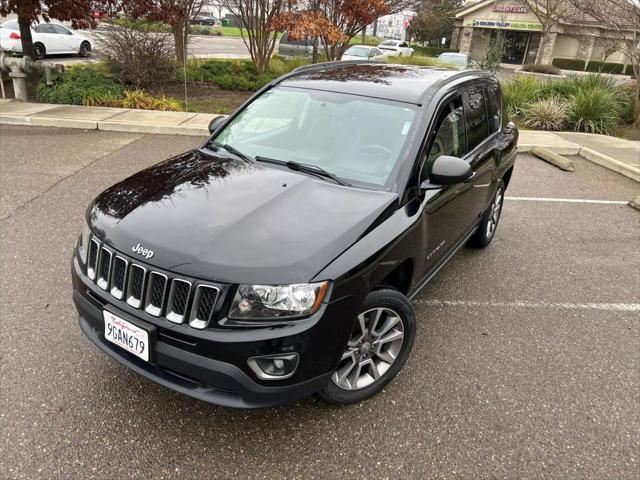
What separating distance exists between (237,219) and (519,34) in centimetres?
5034

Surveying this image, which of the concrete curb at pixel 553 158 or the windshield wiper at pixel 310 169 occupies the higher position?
the windshield wiper at pixel 310 169

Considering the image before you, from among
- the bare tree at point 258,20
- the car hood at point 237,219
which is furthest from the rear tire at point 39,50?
the car hood at point 237,219

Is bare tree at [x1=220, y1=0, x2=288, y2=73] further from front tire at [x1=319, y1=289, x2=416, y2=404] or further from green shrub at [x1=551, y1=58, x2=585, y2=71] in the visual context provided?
green shrub at [x1=551, y1=58, x2=585, y2=71]

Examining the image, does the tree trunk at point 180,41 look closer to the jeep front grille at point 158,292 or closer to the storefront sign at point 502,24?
the jeep front grille at point 158,292

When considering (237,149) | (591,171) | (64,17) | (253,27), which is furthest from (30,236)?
(253,27)

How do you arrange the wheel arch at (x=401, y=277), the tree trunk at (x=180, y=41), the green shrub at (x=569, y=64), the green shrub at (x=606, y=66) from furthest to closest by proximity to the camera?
the green shrub at (x=569, y=64)
the green shrub at (x=606, y=66)
the tree trunk at (x=180, y=41)
the wheel arch at (x=401, y=277)

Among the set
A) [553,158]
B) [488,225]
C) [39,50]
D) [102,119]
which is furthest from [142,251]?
[39,50]

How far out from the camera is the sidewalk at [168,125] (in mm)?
9031

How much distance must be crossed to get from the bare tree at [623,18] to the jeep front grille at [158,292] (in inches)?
508

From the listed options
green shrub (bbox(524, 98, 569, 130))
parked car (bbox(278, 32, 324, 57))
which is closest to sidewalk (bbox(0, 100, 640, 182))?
green shrub (bbox(524, 98, 569, 130))

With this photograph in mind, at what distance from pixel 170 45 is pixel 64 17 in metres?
2.32

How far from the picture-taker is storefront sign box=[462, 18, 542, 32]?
41062 mm

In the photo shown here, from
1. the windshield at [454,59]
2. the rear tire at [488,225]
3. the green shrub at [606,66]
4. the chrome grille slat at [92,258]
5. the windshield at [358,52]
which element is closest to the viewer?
the chrome grille slat at [92,258]

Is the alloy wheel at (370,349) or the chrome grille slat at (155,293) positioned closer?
the chrome grille slat at (155,293)
